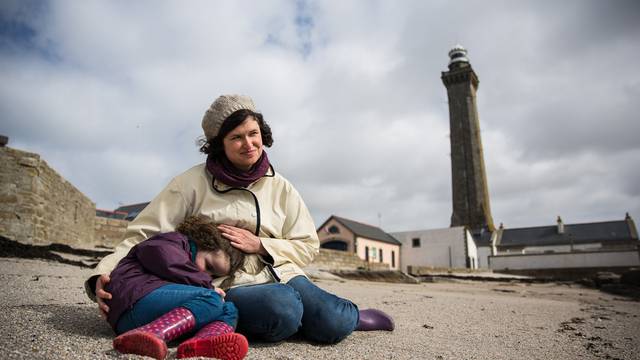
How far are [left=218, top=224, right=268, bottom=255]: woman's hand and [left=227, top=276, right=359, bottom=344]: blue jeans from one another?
21 cm

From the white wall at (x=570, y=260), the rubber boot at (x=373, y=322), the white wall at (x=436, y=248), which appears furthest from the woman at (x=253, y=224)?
the white wall at (x=436, y=248)

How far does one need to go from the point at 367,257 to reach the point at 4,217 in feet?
94.4

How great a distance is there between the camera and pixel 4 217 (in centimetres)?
754

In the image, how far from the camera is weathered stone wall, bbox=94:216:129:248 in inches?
487

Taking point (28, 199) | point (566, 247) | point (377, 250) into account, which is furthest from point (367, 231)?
point (28, 199)

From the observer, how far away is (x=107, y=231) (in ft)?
41.1

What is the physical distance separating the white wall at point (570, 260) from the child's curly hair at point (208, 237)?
32.9 meters

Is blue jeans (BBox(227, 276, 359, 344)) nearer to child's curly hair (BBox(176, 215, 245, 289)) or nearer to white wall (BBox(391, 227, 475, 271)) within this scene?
child's curly hair (BBox(176, 215, 245, 289))

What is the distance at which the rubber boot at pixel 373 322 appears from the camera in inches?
107

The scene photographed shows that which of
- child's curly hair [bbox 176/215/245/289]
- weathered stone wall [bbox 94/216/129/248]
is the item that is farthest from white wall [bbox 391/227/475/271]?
child's curly hair [bbox 176/215/245/289]

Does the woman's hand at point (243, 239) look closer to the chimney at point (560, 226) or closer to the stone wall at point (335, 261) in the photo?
the stone wall at point (335, 261)

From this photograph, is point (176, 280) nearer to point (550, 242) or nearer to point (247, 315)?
point (247, 315)

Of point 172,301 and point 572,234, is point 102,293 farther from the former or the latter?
point 572,234

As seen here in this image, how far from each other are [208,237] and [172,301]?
1.26 feet
